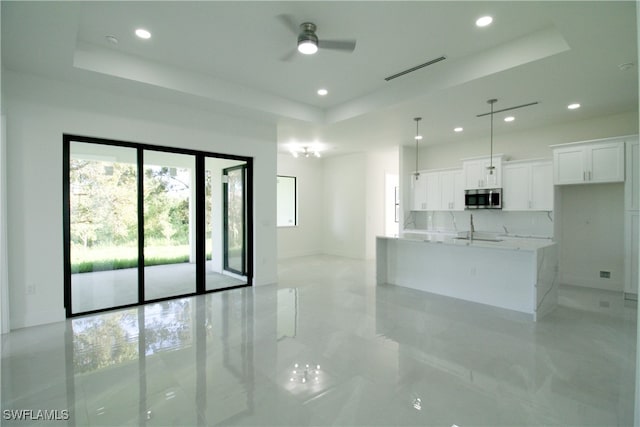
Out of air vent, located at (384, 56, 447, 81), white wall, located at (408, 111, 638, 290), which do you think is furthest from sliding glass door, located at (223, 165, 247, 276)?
white wall, located at (408, 111, 638, 290)

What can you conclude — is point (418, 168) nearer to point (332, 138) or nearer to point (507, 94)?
point (332, 138)

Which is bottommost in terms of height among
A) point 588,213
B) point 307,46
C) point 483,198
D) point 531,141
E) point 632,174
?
point 588,213

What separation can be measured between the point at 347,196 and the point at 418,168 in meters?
2.22

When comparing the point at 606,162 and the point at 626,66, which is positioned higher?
the point at 626,66

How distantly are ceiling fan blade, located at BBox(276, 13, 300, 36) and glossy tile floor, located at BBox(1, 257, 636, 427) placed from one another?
3172 mm

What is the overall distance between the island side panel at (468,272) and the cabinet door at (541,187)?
2054mm

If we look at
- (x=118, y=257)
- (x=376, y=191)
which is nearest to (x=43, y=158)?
(x=118, y=257)

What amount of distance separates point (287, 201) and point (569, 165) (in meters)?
6.57

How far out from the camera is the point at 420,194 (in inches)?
310

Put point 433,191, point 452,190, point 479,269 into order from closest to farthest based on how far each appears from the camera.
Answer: point 479,269 → point 452,190 → point 433,191

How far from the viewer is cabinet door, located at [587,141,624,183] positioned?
501cm

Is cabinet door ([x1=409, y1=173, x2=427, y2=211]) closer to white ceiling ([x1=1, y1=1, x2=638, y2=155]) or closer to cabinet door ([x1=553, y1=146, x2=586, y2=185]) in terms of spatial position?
white ceiling ([x1=1, y1=1, x2=638, y2=155])

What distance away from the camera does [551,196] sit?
227 inches

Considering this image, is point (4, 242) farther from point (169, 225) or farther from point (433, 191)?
point (433, 191)
